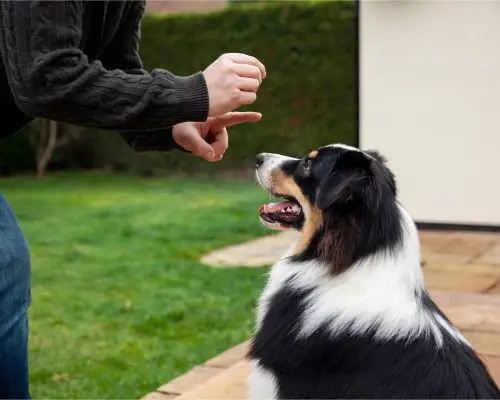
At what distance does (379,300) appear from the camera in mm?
2320

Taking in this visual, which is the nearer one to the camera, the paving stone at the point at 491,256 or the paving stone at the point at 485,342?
the paving stone at the point at 485,342

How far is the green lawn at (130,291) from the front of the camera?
4031 mm

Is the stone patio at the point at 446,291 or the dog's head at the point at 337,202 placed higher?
the dog's head at the point at 337,202

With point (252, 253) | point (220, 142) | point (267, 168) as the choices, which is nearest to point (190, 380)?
point (267, 168)

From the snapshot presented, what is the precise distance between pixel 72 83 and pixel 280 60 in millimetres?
11053

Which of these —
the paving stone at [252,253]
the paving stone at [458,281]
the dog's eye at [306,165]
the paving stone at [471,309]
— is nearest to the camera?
the dog's eye at [306,165]

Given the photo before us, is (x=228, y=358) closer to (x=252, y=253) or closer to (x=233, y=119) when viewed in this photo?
(x=233, y=119)

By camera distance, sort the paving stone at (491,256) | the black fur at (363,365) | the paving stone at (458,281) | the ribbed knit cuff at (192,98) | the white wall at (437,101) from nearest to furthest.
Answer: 1. the ribbed knit cuff at (192,98)
2. the black fur at (363,365)
3. the paving stone at (458,281)
4. the paving stone at (491,256)
5. the white wall at (437,101)

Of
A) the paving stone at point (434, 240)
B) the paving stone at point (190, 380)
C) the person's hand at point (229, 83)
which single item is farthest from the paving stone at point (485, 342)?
the person's hand at point (229, 83)

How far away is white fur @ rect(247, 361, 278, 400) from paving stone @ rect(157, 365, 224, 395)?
106 cm

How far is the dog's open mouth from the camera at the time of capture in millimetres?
2709

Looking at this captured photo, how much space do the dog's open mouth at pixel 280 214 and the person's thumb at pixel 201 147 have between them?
51cm

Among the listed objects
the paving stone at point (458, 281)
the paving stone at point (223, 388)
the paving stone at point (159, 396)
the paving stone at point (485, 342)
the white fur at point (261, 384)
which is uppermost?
the white fur at point (261, 384)

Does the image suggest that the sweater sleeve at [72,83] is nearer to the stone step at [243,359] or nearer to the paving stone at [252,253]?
the stone step at [243,359]
